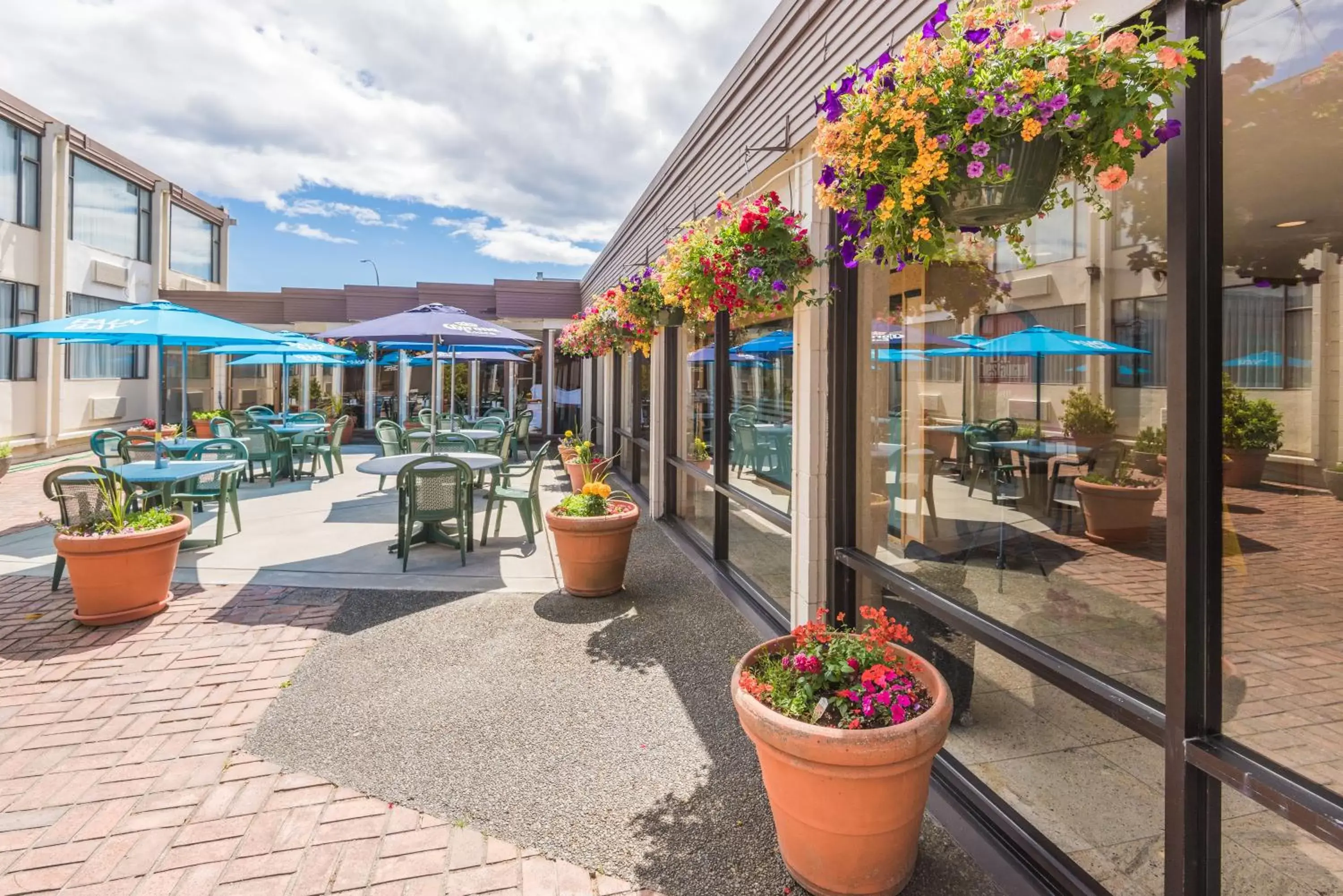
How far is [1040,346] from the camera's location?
2619mm

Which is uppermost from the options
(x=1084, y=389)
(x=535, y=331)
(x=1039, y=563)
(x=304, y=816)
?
(x=535, y=331)

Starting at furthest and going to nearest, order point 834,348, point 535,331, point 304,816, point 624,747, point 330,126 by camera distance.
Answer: point 535,331 → point 330,126 → point 834,348 → point 624,747 → point 304,816

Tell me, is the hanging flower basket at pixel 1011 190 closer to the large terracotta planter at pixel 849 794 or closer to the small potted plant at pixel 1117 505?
the small potted plant at pixel 1117 505

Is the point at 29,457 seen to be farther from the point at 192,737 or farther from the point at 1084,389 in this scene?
the point at 1084,389

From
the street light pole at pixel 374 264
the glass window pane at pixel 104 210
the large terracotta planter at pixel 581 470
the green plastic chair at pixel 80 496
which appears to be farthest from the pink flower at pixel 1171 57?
the street light pole at pixel 374 264

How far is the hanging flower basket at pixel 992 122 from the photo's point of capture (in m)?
1.63

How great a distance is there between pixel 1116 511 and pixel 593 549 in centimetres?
347

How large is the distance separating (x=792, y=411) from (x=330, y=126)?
1156 cm

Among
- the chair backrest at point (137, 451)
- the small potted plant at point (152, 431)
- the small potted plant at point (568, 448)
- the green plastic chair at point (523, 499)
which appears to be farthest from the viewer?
the small potted plant at point (152, 431)

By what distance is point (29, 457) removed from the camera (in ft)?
43.9

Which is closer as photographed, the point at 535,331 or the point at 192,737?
the point at 192,737

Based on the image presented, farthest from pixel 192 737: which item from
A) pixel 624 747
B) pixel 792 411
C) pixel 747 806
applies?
pixel 792 411

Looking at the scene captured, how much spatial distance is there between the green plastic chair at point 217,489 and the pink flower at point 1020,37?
22.4 ft

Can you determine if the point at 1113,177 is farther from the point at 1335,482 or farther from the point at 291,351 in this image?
the point at 291,351
